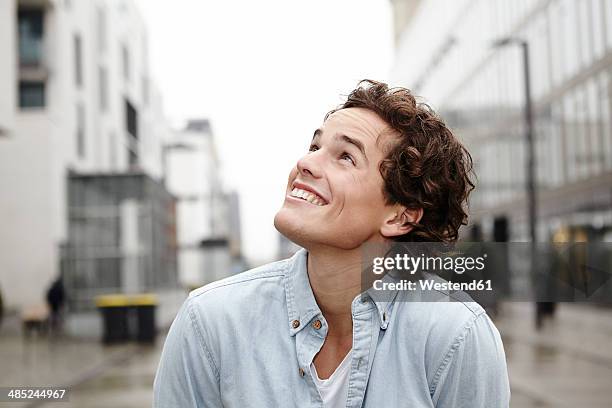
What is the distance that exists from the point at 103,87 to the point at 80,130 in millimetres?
5526

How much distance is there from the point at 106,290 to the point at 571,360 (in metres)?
12.6

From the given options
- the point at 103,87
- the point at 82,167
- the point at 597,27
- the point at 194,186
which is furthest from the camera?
the point at 194,186

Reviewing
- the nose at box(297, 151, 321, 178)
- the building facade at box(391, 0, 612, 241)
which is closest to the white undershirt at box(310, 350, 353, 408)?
the nose at box(297, 151, 321, 178)

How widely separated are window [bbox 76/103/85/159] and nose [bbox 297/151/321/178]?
3463cm

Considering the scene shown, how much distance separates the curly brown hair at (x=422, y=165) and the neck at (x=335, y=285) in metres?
0.21

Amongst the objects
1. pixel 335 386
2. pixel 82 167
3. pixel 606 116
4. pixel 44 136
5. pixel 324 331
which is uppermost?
pixel 44 136

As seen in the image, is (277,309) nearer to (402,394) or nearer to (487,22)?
(402,394)

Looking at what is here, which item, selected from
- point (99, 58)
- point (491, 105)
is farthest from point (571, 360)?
point (99, 58)

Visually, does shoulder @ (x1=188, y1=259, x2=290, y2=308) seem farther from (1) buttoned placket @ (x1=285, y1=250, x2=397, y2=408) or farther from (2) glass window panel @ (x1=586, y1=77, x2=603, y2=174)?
(2) glass window panel @ (x1=586, y1=77, x2=603, y2=174)

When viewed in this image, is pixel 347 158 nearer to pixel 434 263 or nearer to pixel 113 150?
pixel 434 263

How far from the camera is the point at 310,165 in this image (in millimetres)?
2363

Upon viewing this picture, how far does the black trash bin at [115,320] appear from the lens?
61.3 feet

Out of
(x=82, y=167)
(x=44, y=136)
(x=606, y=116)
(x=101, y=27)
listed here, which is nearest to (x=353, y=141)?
(x=606, y=116)

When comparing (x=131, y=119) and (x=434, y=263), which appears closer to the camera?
(x=434, y=263)
